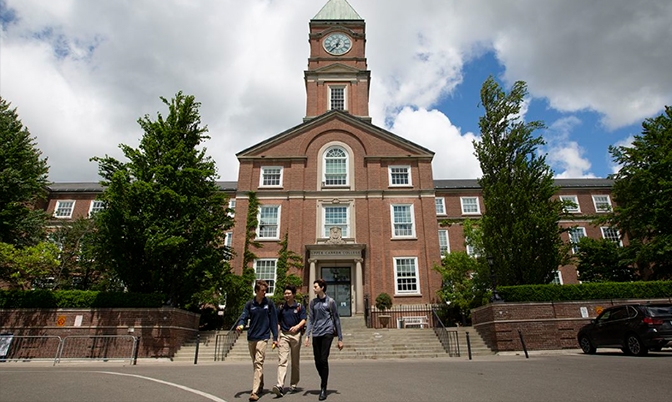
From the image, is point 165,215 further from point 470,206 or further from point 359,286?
point 470,206

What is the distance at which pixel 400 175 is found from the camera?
1148 inches

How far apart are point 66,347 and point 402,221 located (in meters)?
19.6

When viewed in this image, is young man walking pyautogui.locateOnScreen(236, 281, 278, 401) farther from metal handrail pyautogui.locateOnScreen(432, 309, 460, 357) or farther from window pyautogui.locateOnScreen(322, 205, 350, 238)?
window pyautogui.locateOnScreen(322, 205, 350, 238)

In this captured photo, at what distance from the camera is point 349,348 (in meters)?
17.2

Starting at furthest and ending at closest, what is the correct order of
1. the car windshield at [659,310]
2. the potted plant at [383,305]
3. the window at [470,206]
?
the window at [470,206], the potted plant at [383,305], the car windshield at [659,310]

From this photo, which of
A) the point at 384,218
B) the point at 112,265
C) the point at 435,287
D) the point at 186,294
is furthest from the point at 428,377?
the point at 384,218

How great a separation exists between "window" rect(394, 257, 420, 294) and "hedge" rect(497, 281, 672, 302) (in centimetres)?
892

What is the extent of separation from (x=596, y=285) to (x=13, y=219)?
89.7 ft

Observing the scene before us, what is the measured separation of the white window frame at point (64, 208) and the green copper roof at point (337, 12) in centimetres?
2890

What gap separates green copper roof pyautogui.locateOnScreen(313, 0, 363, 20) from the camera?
39406 mm

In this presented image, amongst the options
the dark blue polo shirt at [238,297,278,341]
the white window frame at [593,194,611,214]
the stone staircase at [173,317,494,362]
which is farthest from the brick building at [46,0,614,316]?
the dark blue polo shirt at [238,297,278,341]

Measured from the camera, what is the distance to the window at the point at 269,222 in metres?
27.2

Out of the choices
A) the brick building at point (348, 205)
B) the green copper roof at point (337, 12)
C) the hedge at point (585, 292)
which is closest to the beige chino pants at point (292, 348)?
the hedge at point (585, 292)

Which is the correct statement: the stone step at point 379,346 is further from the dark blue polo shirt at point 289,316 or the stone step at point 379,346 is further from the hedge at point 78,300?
the dark blue polo shirt at point 289,316
